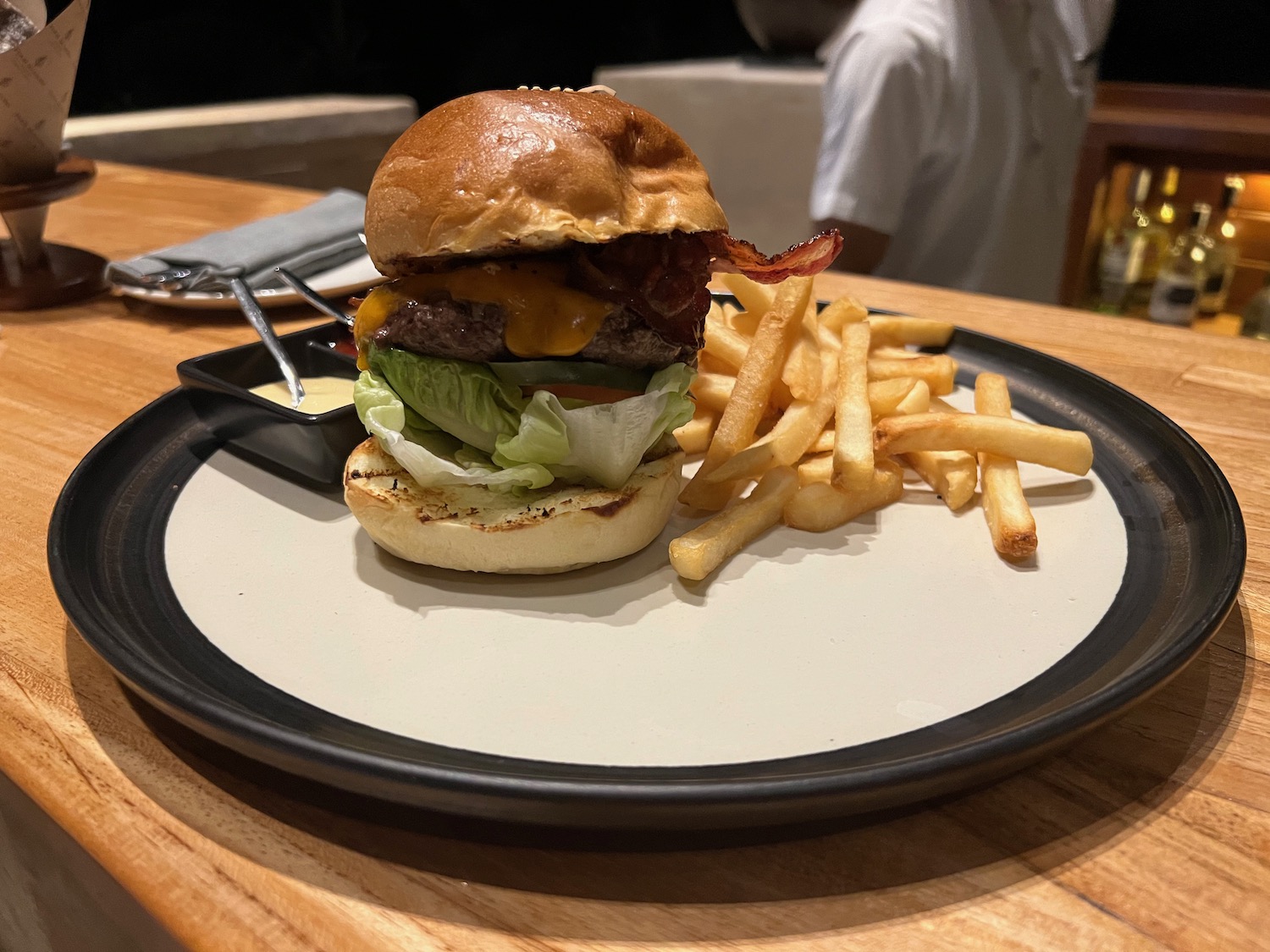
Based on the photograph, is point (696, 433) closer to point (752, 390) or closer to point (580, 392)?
point (752, 390)

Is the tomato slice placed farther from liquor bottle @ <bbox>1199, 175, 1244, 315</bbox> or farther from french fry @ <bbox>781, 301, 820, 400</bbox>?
liquor bottle @ <bbox>1199, 175, 1244, 315</bbox>

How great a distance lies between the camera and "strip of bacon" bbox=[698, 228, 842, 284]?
64.0 inches

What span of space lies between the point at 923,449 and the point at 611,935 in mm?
1122

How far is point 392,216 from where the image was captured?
1.46 m

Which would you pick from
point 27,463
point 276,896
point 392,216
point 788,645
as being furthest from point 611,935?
point 27,463

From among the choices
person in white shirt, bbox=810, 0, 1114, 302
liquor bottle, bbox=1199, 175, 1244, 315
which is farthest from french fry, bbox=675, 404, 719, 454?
liquor bottle, bbox=1199, 175, 1244, 315

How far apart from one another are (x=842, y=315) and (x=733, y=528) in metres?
0.79

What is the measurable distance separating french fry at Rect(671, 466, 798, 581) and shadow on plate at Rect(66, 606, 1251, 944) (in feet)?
1.78

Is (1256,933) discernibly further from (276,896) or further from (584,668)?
(276,896)

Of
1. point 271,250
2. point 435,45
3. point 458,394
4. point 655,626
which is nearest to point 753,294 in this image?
point 458,394

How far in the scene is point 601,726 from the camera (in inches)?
45.9

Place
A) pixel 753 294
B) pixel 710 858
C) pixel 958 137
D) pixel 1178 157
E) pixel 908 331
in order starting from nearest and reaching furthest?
pixel 710 858
pixel 753 294
pixel 908 331
pixel 958 137
pixel 1178 157

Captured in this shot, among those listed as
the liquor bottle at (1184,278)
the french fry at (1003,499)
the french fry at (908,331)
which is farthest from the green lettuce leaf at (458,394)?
the liquor bottle at (1184,278)

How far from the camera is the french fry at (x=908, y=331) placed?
85.7 inches
